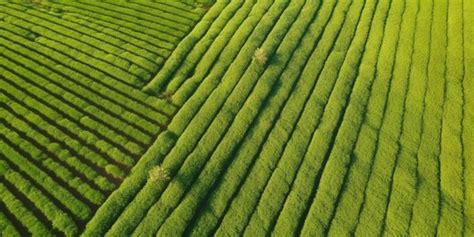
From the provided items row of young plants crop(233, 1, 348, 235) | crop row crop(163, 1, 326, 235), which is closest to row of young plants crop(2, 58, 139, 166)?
crop row crop(163, 1, 326, 235)

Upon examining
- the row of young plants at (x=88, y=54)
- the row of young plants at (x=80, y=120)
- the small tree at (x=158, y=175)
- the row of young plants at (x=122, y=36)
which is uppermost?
the row of young plants at (x=122, y=36)

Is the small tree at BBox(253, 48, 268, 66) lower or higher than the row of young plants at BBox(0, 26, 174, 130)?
higher

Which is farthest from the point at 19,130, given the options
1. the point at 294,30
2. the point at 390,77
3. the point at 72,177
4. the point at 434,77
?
the point at 434,77

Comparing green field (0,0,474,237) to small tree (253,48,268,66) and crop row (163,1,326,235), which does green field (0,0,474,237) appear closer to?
crop row (163,1,326,235)

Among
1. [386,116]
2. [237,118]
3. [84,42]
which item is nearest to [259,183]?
[237,118]

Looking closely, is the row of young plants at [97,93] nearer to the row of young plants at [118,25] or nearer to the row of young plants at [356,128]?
the row of young plants at [118,25]

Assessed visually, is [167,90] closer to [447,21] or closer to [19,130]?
[19,130]

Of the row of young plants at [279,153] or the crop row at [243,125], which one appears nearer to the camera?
the crop row at [243,125]

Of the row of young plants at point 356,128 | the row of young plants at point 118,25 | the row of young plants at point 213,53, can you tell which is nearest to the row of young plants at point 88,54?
the row of young plants at point 118,25
